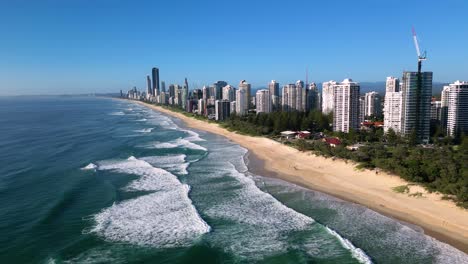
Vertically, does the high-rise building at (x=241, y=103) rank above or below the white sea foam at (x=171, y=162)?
above

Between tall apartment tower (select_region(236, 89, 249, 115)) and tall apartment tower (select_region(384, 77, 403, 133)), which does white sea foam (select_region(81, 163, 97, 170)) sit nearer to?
tall apartment tower (select_region(384, 77, 403, 133))

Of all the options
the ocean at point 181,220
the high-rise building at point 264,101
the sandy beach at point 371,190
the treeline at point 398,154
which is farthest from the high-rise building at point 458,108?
the high-rise building at point 264,101

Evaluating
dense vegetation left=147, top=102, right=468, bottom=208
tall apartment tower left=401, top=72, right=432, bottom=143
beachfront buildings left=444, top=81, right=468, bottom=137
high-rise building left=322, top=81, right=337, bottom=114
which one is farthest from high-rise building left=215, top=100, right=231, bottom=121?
beachfront buildings left=444, top=81, right=468, bottom=137

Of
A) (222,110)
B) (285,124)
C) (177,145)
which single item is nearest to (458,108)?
(285,124)

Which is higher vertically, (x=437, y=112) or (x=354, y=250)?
(x=437, y=112)

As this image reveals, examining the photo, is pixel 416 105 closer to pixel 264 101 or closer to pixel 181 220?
pixel 264 101

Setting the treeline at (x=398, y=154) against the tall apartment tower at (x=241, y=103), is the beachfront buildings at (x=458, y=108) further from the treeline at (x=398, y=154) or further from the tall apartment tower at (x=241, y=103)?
the tall apartment tower at (x=241, y=103)

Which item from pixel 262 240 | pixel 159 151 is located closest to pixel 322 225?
pixel 262 240
